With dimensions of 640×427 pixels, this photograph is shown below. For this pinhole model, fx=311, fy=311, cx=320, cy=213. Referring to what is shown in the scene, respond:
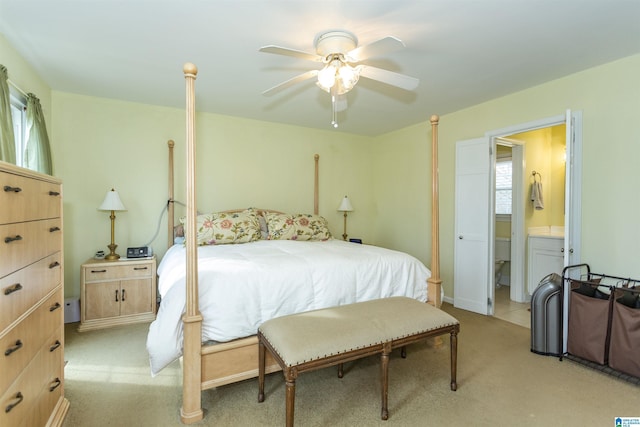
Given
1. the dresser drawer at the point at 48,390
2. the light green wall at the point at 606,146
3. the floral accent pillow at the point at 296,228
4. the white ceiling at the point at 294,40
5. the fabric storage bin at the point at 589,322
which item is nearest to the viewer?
the dresser drawer at the point at 48,390

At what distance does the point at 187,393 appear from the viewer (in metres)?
1.75

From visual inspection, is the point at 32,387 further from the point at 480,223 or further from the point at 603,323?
the point at 480,223

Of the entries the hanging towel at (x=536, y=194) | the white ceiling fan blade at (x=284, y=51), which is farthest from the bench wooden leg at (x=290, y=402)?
the hanging towel at (x=536, y=194)

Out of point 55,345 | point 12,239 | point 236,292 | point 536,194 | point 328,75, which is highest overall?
point 328,75

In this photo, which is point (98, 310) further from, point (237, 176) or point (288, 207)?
point (288, 207)

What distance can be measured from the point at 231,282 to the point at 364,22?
1847mm

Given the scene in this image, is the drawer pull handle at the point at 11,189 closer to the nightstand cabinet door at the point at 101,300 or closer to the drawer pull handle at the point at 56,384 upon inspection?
the drawer pull handle at the point at 56,384

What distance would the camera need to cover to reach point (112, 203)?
10.6 ft

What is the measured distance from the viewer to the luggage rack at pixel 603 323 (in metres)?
2.13

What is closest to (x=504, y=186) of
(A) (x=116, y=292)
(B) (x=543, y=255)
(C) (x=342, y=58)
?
(B) (x=543, y=255)

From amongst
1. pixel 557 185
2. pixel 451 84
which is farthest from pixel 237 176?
pixel 557 185

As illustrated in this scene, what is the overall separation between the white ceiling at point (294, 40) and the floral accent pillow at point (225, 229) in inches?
51.9

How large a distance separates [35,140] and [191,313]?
2.14 m

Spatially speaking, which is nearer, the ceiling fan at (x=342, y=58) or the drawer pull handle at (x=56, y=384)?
the drawer pull handle at (x=56, y=384)
